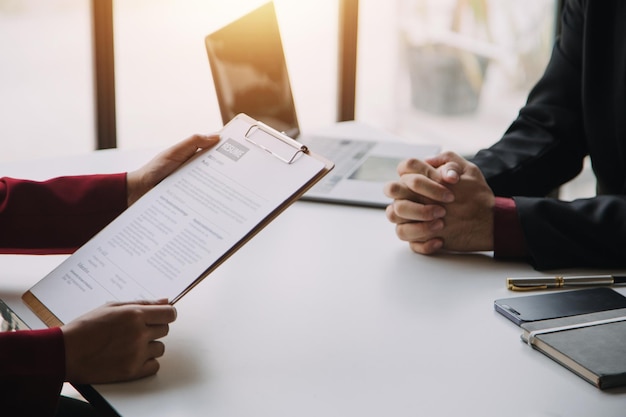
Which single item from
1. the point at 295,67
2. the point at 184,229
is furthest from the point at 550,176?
the point at 295,67

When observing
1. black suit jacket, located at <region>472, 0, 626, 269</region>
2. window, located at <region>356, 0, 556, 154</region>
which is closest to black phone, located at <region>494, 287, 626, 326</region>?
black suit jacket, located at <region>472, 0, 626, 269</region>

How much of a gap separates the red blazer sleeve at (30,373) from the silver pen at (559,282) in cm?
62

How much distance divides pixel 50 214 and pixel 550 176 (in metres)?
0.97

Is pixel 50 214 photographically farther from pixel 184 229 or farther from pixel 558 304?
pixel 558 304

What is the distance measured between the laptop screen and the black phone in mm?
807

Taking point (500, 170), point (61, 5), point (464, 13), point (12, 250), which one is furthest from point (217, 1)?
point (12, 250)

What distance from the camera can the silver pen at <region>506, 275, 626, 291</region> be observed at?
1.18 meters

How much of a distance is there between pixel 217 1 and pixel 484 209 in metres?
1.68

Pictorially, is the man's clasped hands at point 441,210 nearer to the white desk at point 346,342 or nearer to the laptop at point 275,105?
the white desk at point 346,342

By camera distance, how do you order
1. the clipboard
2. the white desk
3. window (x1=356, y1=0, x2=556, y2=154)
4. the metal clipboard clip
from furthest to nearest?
window (x1=356, y1=0, x2=556, y2=154), the metal clipboard clip, the clipboard, the white desk

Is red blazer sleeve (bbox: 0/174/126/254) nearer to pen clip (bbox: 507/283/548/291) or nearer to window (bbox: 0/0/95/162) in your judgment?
pen clip (bbox: 507/283/548/291)

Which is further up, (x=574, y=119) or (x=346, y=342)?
(x=574, y=119)

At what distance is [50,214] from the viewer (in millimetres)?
1255

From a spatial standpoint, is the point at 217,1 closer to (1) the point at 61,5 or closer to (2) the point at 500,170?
(1) the point at 61,5
